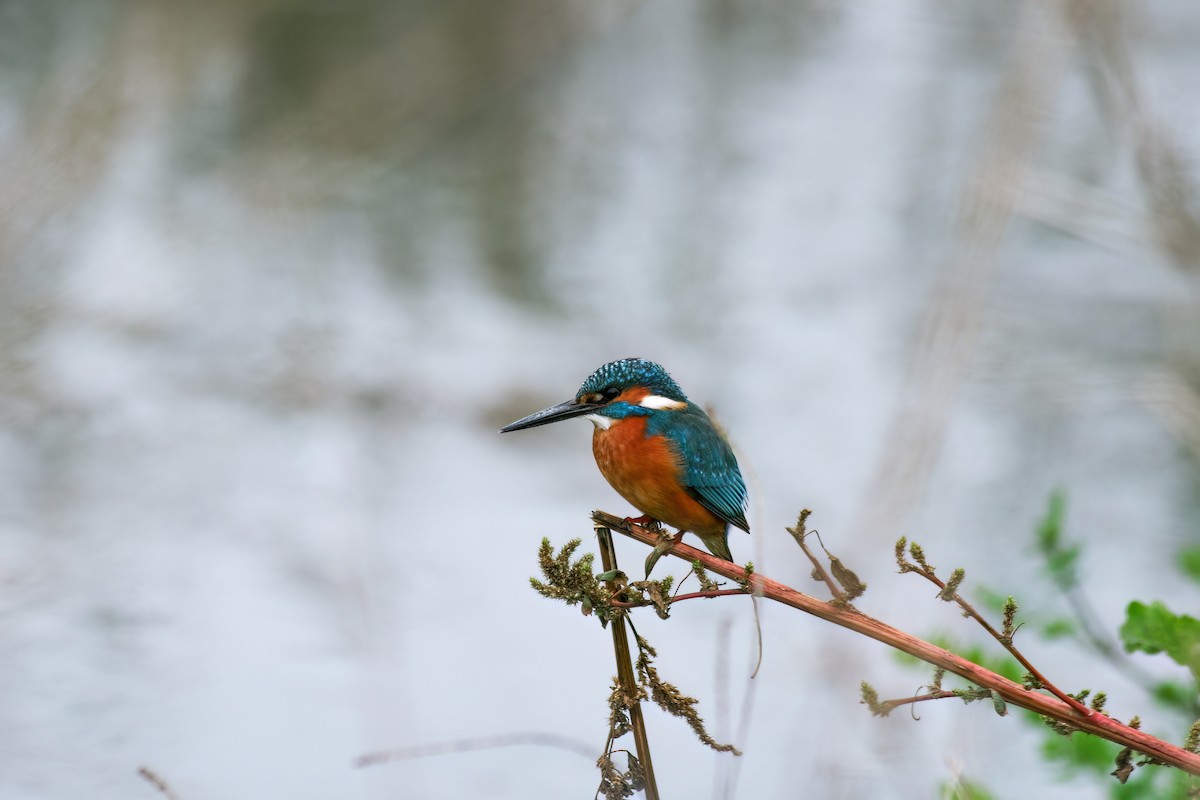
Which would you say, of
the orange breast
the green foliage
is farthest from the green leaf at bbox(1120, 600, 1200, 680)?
the orange breast

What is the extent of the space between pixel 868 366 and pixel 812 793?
12.2ft

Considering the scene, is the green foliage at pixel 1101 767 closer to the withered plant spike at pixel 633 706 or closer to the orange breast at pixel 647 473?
the orange breast at pixel 647 473

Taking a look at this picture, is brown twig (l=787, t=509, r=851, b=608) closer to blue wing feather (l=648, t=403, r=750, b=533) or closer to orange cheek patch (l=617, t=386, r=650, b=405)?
blue wing feather (l=648, t=403, r=750, b=533)

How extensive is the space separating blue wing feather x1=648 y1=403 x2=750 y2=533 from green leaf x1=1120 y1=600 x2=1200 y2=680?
71cm

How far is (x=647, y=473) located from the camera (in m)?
2.46

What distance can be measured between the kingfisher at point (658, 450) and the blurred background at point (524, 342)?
280mm

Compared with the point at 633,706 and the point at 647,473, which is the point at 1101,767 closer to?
the point at 647,473

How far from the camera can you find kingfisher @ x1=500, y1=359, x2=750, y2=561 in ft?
8.07

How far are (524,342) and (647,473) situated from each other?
324cm

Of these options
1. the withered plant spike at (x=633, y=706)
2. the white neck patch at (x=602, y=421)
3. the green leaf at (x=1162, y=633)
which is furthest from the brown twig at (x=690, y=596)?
the white neck patch at (x=602, y=421)

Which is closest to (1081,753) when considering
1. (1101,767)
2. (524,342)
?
(1101,767)

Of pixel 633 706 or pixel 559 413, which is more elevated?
pixel 559 413

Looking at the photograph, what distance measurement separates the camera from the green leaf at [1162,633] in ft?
6.17

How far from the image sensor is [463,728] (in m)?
3.85
